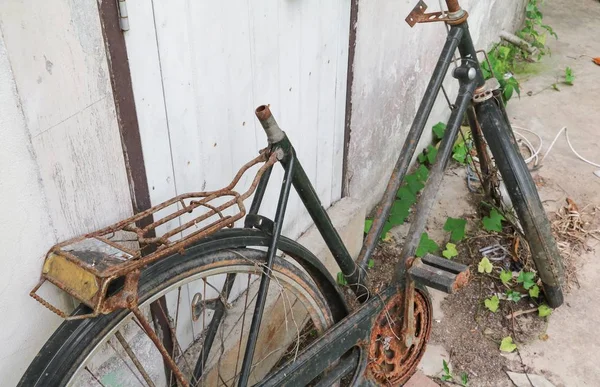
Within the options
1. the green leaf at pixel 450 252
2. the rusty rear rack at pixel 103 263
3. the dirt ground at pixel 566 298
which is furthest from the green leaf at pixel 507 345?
the rusty rear rack at pixel 103 263

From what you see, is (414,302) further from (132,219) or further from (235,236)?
(132,219)

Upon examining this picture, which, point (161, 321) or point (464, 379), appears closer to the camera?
point (161, 321)

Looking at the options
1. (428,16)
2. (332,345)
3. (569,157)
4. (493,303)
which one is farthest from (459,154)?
(332,345)

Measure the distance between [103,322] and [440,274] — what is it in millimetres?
1140

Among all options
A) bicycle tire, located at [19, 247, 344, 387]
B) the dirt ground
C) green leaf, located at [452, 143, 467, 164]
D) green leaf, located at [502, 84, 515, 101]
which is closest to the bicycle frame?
bicycle tire, located at [19, 247, 344, 387]

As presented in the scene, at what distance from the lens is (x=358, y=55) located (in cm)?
260

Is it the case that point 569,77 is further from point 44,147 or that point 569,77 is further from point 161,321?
point 44,147

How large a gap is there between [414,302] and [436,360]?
0.50 m

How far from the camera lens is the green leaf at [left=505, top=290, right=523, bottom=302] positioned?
2800mm

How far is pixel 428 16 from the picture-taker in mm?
Result: 2115

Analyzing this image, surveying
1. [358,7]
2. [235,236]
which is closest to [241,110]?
[235,236]

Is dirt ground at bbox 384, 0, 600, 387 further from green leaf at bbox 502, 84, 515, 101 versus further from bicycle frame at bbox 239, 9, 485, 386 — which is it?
bicycle frame at bbox 239, 9, 485, 386

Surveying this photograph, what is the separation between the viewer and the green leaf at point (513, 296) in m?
2.80

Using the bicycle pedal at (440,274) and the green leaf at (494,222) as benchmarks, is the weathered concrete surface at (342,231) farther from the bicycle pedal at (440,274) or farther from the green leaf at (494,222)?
the green leaf at (494,222)
